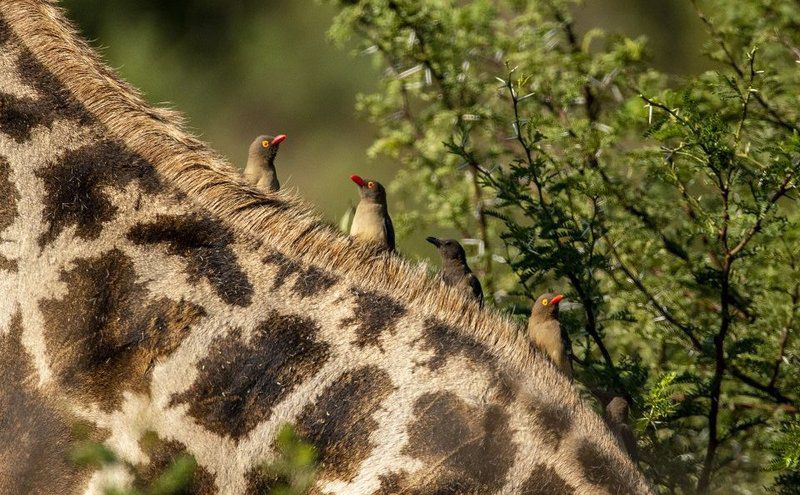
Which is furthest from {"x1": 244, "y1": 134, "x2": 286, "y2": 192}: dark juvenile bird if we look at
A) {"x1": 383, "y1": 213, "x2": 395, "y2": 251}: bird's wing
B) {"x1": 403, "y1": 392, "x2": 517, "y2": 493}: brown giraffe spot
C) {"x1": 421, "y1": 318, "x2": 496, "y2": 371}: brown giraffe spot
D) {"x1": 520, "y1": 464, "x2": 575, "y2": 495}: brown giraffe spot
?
{"x1": 520, "y1": 464, "x2": 575, "y2": 495}: brown giraffe spot

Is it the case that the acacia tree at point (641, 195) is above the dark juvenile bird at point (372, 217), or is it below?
above

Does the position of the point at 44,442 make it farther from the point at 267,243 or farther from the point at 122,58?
the point at 122,58

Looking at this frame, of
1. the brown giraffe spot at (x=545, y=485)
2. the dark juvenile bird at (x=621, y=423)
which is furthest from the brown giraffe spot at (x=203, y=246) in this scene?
the dark juvenile bird at (x=621, y=423)

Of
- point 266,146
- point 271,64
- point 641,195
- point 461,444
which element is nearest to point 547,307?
point 461,444

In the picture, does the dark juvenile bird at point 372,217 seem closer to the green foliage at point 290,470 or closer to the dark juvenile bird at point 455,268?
the dark juvenile bird at point 455,268

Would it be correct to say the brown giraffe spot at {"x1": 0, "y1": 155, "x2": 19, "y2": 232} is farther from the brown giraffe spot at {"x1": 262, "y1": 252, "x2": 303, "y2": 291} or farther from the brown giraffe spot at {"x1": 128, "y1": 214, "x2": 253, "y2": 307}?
the brown giraffe spot at {"x1": 262, "y1": 252, "x2": 303, "y2": 291}

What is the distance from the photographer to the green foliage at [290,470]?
4.03 m

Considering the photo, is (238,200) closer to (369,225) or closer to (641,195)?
(369,225)

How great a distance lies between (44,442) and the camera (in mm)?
4309

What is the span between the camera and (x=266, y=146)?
5684 millimetres

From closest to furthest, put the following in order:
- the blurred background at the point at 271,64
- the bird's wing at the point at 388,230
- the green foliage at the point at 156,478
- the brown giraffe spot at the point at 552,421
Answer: the green foliage at the point at 156,478
the brown giraffe spot at the point at 552,421
the bird's wing at the point at 388,230
the blurred background at the point at 271,64

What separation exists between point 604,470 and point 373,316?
1024 mm

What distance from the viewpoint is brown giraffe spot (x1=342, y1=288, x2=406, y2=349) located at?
4355 millimetres

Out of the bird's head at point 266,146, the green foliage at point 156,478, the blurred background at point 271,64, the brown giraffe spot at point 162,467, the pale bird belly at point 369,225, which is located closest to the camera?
the green foliage at point 156,478
